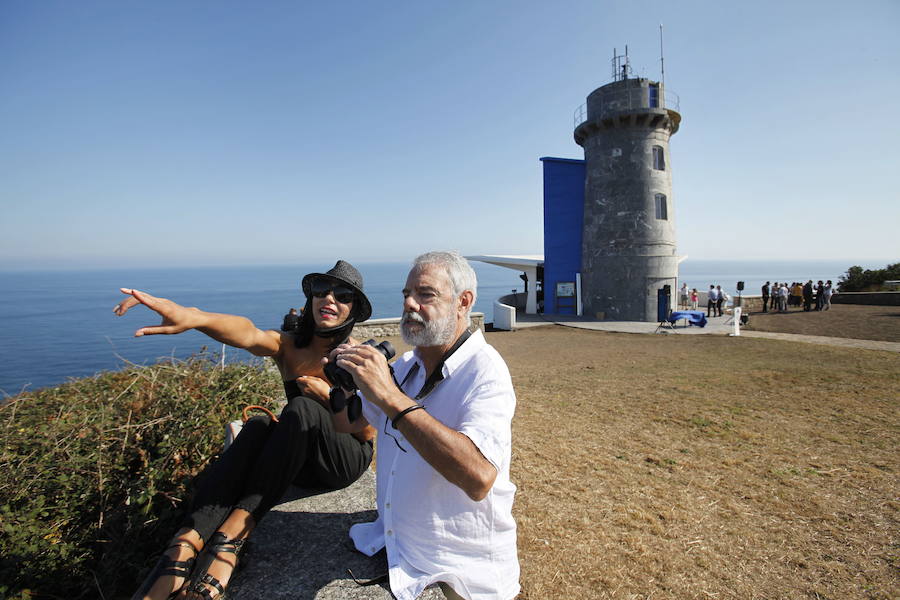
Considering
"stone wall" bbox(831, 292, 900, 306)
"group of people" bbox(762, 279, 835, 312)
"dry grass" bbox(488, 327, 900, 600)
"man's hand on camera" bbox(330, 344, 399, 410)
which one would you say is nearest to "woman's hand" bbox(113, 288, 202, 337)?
"man's hand on camera" bbox(330, 344, 399, 410)

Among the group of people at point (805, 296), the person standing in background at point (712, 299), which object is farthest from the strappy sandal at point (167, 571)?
the group of people at point (805, 296)

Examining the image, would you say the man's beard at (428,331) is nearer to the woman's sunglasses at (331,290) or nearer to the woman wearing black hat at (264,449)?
the woman wearing black hat at (264,449)

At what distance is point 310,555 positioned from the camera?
231 cm

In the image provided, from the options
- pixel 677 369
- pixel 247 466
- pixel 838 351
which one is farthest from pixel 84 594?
pixel 838 351

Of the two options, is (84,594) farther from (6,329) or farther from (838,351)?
(6,329)

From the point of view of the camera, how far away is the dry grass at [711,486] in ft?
9.39

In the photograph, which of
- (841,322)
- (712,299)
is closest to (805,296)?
(712,299)

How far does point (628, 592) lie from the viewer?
271 centimetres

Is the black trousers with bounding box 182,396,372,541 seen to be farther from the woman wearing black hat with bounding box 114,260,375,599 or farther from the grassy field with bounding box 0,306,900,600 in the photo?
the grassy field with bounding box 0,306,900,600

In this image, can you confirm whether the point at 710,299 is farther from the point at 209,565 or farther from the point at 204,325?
the point at 209,565

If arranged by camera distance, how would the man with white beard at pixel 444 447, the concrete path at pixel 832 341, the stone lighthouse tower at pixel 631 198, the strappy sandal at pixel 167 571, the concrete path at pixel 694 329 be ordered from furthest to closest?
1. the stone lighthouse tower at pixel 631 198
2. the concrete path at pixel 694 329
3. the concrete path at pixel 832 341
4. the strappy sandal at pixel 167 571
5. the man with white beard at pixel 444 447

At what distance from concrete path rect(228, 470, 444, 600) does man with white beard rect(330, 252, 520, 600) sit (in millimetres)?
187

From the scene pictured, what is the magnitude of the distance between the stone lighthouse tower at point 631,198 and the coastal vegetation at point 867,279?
1710 centimetres

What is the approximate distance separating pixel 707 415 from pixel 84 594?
698 cm
